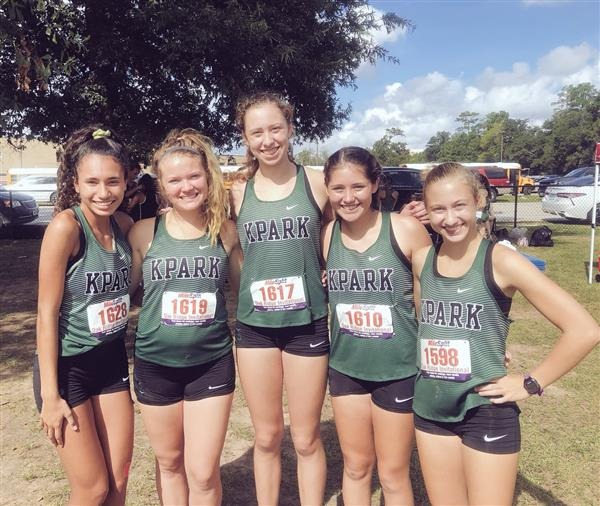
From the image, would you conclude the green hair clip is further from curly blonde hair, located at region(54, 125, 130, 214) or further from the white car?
the white car

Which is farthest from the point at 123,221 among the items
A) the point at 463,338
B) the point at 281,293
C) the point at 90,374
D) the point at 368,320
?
the point at 463,338

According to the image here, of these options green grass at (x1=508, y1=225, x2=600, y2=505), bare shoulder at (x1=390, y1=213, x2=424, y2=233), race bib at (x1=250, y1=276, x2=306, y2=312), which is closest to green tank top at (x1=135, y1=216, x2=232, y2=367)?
race bib at (x1=250, y1=276, x2=306, y2=312)

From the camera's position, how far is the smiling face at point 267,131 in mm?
2453

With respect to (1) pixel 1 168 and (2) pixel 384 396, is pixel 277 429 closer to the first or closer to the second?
(2) pixel 384 396

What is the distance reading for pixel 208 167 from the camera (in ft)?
7.95

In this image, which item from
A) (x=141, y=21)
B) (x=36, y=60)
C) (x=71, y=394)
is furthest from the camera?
(x=141, y=21)

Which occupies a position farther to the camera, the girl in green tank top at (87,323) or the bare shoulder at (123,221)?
the bare shoulder at (123,221)

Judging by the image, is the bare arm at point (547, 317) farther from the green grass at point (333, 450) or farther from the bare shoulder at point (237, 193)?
the green grass at point (333, 450)

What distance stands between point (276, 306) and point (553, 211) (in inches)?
597

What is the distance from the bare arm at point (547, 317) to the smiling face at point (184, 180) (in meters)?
1.28

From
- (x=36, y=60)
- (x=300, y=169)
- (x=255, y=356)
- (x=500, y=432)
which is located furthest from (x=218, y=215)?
(x=36, y=60)

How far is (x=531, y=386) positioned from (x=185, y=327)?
1.41 meters

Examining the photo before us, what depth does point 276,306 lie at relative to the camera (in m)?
2.40

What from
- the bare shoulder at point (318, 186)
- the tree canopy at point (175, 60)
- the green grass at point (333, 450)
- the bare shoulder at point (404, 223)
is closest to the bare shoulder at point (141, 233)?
the bare shoulder at point (318, 186)
